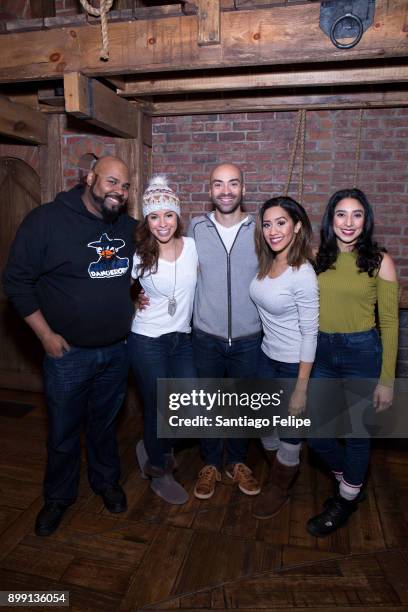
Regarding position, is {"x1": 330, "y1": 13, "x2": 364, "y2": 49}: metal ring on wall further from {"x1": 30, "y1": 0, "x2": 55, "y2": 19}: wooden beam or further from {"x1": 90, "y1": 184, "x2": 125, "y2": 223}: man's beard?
{"x1": 30, "y1": 0, "x2": 55, "y2": 19}: wooden beam

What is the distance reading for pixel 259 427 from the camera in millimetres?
2703

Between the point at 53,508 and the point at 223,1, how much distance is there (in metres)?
2.51

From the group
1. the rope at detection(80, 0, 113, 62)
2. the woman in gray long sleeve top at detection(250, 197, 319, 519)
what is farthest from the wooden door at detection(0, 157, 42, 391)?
the woman in gray long sleeve top at detection(250, 197, 319, 519)

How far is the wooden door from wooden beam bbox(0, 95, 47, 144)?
1.58 feet

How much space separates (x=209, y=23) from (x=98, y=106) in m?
0.78

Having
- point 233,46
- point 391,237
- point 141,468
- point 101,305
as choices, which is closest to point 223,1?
point 233,46

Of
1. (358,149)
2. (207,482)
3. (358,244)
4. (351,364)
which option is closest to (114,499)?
(207,482)

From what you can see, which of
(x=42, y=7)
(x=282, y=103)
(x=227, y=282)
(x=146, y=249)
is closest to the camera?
(x=146, y=249)

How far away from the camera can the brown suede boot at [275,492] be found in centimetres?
234

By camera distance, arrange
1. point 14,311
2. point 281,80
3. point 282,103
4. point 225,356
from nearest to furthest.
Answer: point 225,356 → point 281,80 → point 282,103 → point 14,311

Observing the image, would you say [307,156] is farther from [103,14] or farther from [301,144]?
[103,14]

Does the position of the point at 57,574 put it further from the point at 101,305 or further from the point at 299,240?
the point at 299,240

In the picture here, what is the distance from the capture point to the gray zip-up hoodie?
7.51 feet

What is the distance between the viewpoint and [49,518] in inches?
87.7
